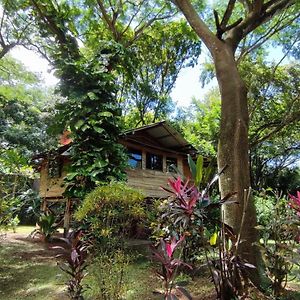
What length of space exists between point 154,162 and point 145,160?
77cm

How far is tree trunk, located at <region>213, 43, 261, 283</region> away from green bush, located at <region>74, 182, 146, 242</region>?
62.8 inches

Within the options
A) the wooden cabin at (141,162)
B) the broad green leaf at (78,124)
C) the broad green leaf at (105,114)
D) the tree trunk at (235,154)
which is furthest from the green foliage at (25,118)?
the tree trunk at (235,154)

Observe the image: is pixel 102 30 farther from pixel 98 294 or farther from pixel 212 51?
pixel 98 294

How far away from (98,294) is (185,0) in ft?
19.7

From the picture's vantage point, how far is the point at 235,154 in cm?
505

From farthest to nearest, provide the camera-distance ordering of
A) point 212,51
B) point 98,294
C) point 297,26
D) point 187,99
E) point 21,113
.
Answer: point 187,99, point 297,26, point 21,113, point 212,51, point 98,294

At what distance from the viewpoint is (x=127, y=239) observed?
4.46 meters

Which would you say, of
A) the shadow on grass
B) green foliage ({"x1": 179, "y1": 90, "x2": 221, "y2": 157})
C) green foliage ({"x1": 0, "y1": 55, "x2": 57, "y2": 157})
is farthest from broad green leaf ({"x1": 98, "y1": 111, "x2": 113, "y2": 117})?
green foliage ({"x1": 179, "y1": 90, "x2": 221, "y2": 157})

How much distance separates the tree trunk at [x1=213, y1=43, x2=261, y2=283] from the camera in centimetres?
469

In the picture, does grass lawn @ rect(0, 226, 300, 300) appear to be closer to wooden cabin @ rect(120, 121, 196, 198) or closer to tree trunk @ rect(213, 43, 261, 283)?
tree trunk @ rect(213, 43, 261, 283)

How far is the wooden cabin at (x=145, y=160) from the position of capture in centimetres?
1150

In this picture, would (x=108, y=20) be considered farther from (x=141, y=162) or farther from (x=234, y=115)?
(x=234, y=115)

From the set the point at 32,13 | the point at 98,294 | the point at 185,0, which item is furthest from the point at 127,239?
the point at 32,13

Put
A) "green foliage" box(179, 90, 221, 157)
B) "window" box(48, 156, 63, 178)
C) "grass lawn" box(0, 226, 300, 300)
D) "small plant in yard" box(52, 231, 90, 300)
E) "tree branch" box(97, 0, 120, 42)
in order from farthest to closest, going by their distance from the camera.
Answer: "green foliage" box(179, 90, 221, 157) → "window" box(48, 156, 63, 178) → "tree branch" box(97, 0, 120, 42) → "grass lawn" box(0, 226, 300, 300) → "small plant in yard" box(52, 231, 90, 300)
